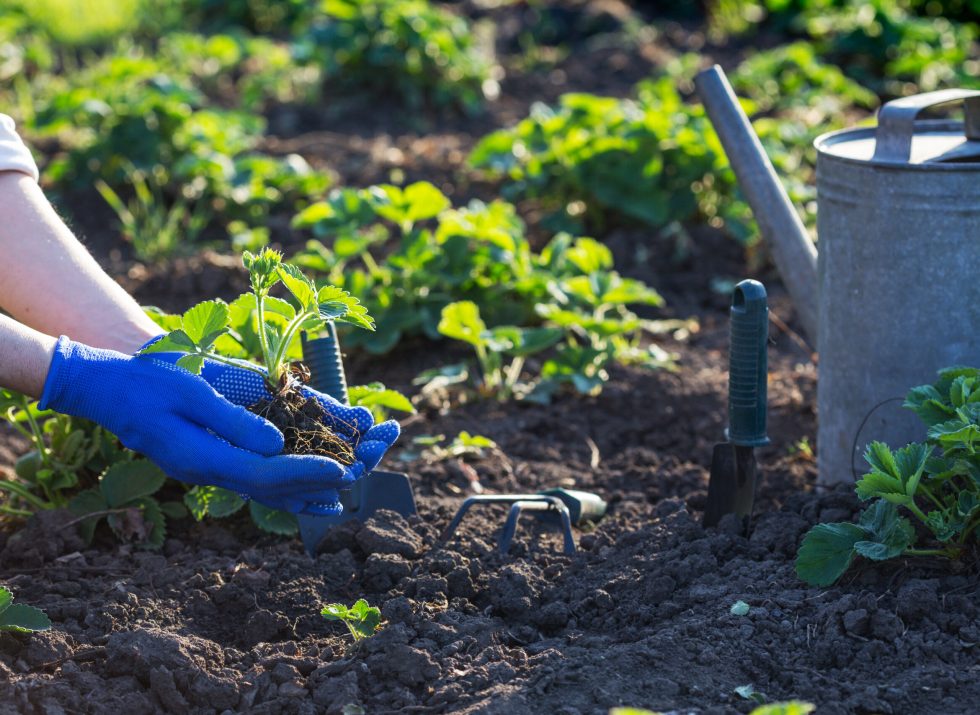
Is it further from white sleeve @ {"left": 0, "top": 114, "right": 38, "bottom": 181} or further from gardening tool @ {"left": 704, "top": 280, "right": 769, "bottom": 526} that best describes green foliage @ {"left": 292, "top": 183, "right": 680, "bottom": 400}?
white sleeve @ {"left": 0, "top": 114, "right": 38, "bottom": 181}

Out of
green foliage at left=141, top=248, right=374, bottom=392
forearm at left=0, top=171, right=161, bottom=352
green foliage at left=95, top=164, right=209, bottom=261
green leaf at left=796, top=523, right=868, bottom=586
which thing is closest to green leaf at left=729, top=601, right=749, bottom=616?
green leaf at left=796, top=523, right=868, bottom=586

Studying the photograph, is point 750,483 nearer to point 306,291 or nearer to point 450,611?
point 450,611

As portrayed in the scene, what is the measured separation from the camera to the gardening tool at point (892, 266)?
2330 millimetres

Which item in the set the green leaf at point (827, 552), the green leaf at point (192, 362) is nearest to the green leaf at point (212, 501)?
the green leaf at point (192, 362)

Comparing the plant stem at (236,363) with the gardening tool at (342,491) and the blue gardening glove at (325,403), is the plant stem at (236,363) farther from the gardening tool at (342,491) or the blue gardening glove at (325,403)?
the gardening tool at (342,491)

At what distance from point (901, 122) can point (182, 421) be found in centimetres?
148

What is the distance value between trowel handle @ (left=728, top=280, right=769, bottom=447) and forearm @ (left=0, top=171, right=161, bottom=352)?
3.82ft

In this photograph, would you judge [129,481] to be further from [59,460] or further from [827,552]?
[827,552]

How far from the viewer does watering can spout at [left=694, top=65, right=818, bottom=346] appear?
278 cm

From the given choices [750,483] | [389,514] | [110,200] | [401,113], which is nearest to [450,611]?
[389,514]

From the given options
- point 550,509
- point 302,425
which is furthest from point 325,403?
point 550,509

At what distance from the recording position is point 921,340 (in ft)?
7.93

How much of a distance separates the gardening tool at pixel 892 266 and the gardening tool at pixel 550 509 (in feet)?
1.80

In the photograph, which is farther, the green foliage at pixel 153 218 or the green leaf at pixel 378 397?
the green foliage at pixel 153 218
